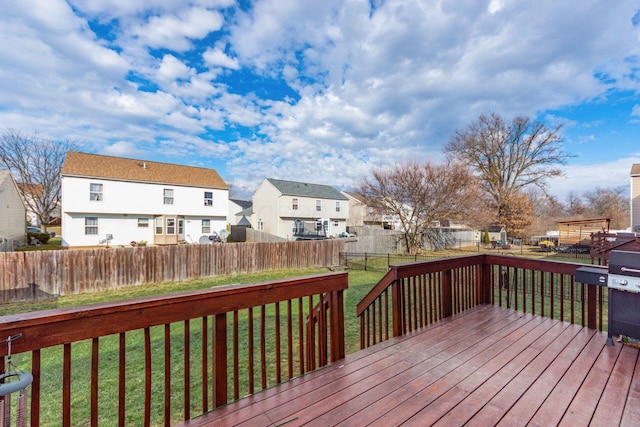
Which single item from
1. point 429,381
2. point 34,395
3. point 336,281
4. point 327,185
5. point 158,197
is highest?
point 327,185

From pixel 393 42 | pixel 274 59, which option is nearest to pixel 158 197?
pixel 274 59

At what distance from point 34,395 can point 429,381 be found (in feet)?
7.56

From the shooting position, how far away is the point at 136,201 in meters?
16.9

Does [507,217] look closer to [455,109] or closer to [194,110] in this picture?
[455,109]

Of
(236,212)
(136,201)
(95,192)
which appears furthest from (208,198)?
(236,212)

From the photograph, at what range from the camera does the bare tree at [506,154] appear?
20.9 metres

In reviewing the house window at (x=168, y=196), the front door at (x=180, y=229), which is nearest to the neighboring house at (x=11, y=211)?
the house window at (x=168, y=196)

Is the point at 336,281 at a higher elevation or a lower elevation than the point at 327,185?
lower

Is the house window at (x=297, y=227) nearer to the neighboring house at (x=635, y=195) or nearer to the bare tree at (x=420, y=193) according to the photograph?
the bare tree at (x=420, y=193)

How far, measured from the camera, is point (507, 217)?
22312 millimetres

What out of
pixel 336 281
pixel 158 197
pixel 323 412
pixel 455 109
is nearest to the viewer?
pixel 323 412

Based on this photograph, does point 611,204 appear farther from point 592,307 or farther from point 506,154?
point 592,307

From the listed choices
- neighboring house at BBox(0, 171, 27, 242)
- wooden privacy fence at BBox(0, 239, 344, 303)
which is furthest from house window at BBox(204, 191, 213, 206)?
neighboring house at BBox(0, 171, 27, 242)

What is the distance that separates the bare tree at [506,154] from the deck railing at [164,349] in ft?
72.6
